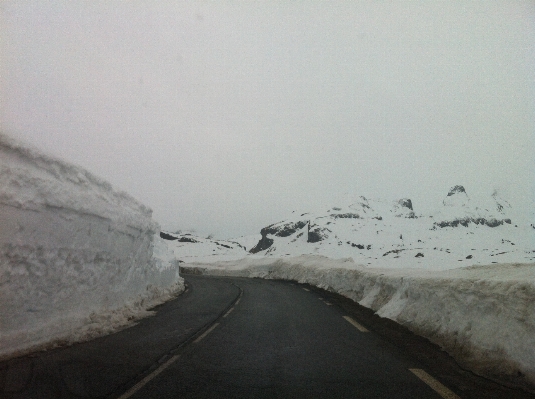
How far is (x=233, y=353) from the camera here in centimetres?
642

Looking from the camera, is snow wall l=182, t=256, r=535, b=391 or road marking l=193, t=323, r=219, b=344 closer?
snow wall l=182, t=256, r=535, b=391

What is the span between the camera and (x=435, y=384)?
473cm

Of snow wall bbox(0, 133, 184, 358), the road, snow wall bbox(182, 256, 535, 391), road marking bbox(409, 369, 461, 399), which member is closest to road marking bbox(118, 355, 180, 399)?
the road

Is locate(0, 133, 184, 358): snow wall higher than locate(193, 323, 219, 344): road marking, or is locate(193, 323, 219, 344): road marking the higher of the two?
locate(0, 133, 184, 358): snow wall

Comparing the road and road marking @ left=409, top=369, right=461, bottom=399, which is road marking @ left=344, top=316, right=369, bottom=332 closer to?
the road

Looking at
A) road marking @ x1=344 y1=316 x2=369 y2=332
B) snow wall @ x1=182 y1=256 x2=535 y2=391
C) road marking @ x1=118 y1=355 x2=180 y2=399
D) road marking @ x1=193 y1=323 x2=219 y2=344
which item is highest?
snow wall @ x1=182 y1=256 x2=535 y2=391

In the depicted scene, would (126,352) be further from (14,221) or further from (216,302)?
(216,302)

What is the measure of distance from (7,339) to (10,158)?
3.07 m

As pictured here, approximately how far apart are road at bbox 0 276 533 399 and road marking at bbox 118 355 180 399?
0.01 metres

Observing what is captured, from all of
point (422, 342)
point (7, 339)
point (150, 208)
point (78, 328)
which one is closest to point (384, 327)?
point (422, 342)

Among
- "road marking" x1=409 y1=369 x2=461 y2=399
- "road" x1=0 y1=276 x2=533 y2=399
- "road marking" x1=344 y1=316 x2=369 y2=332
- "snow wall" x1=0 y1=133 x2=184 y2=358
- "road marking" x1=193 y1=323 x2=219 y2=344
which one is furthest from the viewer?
"road marking" x1=344 y1=316 x2=369 y2=332

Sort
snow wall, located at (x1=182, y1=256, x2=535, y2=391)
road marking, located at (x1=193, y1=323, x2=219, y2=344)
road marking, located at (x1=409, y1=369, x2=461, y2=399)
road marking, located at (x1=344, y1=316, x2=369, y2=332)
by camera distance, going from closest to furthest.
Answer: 1. road marking, located at (x1=409, y1=369, x2=461, y2=399)
2. snow wall, located at (x1=182, y1=256, x2=535, y2=391)
3. road marking, located at (x1=193, y1=323, x2=219, y2=344)
4. road marking, located at (x1=344, y1=316, x2=369, y2=332)

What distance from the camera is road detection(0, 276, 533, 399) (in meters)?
4.47

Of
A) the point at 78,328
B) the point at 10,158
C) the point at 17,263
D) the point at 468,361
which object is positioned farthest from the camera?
the point at 78,328
